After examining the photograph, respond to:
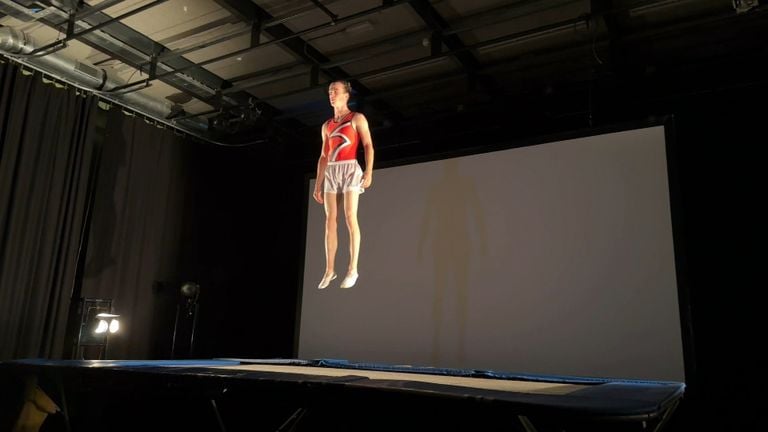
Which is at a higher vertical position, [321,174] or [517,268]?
[321,174]

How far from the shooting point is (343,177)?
14.5 ft

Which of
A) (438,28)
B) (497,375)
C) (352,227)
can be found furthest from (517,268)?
(438,28)

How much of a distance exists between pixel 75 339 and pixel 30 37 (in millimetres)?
2389

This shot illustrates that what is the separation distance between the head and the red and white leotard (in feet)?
0.36

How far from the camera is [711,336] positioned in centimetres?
409

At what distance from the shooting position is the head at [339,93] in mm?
4312

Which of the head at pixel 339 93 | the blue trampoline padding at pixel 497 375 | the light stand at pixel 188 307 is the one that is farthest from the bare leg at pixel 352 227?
the light stand at pixel 188 307

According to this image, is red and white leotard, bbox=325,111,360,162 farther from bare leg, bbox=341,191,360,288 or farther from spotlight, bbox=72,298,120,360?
spotlight, bbox=72,298,120,360

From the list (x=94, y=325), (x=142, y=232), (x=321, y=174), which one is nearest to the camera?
(x=94, y=325)

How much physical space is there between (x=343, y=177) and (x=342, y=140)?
1.00 feet

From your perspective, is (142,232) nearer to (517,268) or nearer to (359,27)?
(359,27)

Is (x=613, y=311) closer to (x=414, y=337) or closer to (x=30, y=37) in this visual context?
(x=414, y=337)

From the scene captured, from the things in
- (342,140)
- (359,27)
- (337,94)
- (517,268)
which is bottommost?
(517,268)

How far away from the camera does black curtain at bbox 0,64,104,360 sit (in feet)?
13.8
